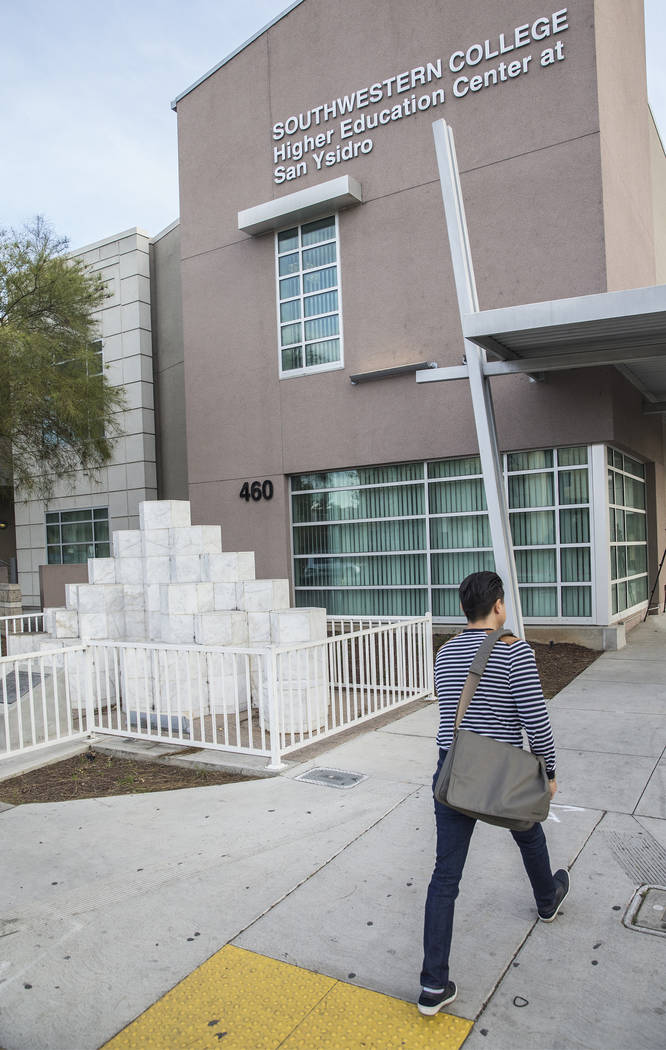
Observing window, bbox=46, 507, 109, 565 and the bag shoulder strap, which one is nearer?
the bag shoulder strap

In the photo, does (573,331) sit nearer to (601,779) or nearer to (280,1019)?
(601,779)

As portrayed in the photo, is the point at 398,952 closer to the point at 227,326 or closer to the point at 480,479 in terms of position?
the point at 480,479

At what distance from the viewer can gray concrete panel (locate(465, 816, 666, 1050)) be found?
9.57 feet

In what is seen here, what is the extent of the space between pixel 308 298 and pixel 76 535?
36.7 feet

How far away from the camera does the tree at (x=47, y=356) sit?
15.0 metres

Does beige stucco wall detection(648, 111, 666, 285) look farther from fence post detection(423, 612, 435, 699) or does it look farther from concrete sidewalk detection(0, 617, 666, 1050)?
concrete sidewalk detection(0, 617, 666, 1050)

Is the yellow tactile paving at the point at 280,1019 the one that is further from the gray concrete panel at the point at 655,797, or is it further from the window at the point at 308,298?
the window at the point at 308,298

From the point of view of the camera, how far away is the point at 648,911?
3818mm

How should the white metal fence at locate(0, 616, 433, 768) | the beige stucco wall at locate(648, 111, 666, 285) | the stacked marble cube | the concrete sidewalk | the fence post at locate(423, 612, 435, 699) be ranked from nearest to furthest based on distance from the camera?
the concrete sidewalk, the white metal fence at locate(0, 616, 433, 768), the stacked marble cube, the fence post at locate(423, 612, 435, 699), the beige stucco wall at locate(648, 111, 666, 285)

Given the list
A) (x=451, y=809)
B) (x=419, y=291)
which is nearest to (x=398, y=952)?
Answer: (x=451, y=809)

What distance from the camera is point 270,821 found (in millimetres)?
5207

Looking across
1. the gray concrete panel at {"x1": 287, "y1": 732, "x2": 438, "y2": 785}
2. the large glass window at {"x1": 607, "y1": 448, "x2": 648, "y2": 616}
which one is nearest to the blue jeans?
the gray concrete panel at {"x1": 287, "y1": 732, "x2": 438, "y2": 785}

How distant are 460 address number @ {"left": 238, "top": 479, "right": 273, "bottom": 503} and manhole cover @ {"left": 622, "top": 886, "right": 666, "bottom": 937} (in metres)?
11.7

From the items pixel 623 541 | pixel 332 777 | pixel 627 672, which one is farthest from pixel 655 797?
pixel 623 541
